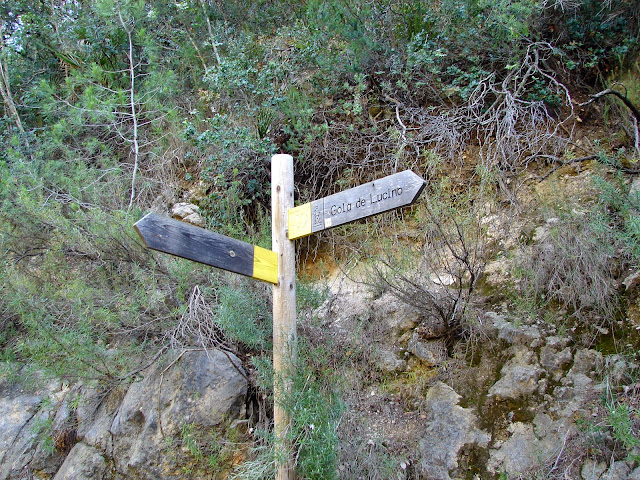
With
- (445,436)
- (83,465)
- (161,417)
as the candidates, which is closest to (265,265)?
(161,417)

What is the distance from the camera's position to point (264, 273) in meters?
3.32

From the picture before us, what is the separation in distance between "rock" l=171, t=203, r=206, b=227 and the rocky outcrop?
1.85 meters

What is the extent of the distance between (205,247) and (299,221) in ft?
2.09

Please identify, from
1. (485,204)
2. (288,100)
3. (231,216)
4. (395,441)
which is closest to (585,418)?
(395,441)

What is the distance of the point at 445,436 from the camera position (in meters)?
3.68

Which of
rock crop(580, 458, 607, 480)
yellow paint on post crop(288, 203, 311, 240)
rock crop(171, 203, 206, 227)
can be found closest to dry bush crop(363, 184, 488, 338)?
yellow paint on post crop(288, 203, 311, 240)

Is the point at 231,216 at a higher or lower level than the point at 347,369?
higher

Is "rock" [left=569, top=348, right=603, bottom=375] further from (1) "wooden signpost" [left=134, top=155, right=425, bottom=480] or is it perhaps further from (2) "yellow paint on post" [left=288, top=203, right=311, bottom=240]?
(2) "yellow paint on post" [left=288, top=203, right=311, bottom=240]

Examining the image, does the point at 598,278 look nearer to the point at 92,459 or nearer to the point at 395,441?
the point at 395,441

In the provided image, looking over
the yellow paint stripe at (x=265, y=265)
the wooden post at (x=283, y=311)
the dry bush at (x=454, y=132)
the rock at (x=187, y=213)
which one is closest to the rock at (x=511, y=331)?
the dry bush at (x=454, y=132)

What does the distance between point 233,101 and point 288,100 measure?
76cm

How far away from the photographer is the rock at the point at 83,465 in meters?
4.04

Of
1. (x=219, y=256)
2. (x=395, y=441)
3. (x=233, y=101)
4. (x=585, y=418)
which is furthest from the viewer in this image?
(x=233, y=101)

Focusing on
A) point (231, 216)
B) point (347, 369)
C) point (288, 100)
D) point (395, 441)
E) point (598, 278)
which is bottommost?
point (395, 441)
